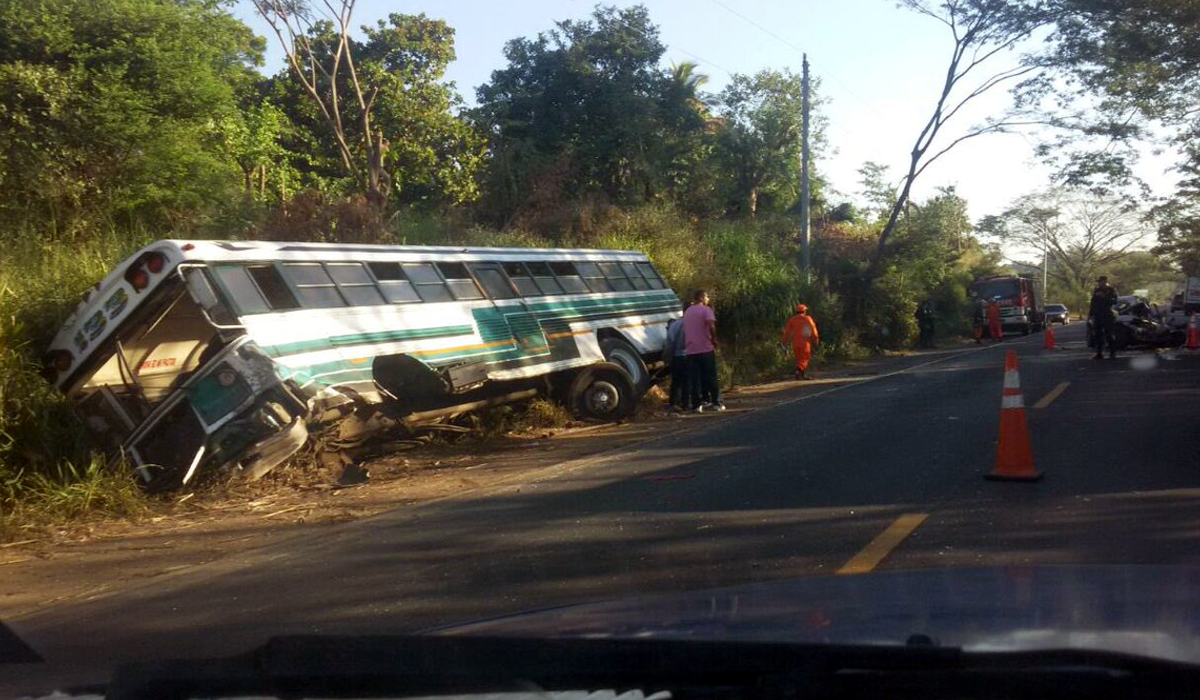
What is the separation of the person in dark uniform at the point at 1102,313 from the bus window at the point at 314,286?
15.2 meters

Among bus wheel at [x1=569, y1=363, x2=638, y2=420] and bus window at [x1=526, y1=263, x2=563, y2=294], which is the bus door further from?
bus wheel at [x1=569, y1=363, x2=638, y2=420]

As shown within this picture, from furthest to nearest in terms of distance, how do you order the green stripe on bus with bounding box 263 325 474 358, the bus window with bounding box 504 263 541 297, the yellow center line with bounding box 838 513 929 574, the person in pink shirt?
the person in pink shirt < the bus window with bounding box 504 263 541 297 < the green stripe on bus with bounding box 263 325 474 358 < the yellow center line with bounding box 838 513 929 574

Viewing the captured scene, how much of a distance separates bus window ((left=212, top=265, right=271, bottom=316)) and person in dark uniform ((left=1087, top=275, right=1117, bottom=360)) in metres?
16.2

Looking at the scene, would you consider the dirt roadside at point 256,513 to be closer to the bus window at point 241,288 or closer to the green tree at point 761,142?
the bus window at point 241,288

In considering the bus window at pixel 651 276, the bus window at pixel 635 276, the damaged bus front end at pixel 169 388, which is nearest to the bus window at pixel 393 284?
the damaged bus front end at pixel 169 388

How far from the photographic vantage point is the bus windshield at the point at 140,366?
404 inches

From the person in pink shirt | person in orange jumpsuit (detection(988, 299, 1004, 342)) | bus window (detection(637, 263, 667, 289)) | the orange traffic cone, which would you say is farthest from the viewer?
person in orange jumpsuit (detection(988, 299, 1004, 342))

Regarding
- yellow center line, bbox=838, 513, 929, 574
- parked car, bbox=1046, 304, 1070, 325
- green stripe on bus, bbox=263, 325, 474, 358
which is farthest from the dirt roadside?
parked car, bbox=1046, 304, 1070, 325

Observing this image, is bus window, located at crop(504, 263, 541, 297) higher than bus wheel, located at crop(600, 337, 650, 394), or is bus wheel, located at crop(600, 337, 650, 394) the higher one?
bus window, located at crop(504, 263, 541, 297)

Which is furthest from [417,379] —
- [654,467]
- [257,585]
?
[257,585]

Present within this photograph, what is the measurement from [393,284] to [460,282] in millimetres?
1189

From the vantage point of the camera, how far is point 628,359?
1606 centimetres

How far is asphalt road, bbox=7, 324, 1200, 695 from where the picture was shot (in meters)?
6.04

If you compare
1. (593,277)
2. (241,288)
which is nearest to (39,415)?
(241,288)
